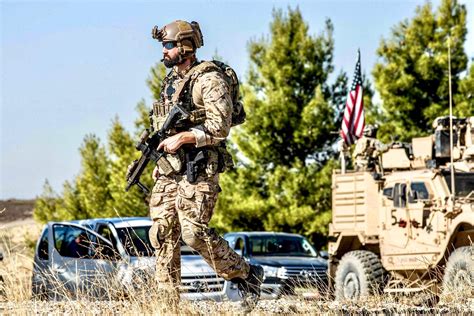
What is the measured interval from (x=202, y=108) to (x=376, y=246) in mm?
9336

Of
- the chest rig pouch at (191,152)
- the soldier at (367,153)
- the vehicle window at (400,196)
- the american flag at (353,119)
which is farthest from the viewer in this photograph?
the american flag at (353,119)

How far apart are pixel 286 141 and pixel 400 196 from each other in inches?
479

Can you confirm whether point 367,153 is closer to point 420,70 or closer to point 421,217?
point 421,217

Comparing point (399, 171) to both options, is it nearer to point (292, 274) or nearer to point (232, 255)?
point (292, 274)

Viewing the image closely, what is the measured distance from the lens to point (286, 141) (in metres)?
27.2

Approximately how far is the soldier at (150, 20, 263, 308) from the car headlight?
8.97m

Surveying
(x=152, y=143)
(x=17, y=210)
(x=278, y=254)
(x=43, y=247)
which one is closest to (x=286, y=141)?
(x=278, y=254)

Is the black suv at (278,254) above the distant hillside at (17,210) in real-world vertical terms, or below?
below

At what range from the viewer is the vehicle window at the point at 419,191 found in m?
14.8

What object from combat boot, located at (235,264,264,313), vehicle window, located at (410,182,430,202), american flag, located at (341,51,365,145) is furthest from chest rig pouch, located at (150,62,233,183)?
american flag, located at (341,51,365,145)

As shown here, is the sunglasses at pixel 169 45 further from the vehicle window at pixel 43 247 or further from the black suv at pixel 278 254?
the black suv at pixel 278 254

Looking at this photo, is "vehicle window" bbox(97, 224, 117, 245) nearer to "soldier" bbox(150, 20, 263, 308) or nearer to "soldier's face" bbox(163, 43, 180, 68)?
"soldier" bbox(150, 20, 263, 308)

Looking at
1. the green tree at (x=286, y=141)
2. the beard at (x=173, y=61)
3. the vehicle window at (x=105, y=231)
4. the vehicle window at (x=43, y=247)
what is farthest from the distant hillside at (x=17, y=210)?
the beard at (x=173, y=61)

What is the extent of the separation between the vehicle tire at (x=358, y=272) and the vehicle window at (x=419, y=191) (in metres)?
1.28
